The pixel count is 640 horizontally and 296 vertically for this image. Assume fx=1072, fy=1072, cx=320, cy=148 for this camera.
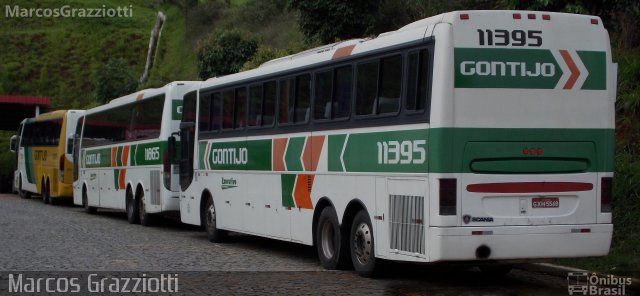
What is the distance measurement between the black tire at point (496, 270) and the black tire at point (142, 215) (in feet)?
37.2

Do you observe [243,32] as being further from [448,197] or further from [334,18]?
[448,197]

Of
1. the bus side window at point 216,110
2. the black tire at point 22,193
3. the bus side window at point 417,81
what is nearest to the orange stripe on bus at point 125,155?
the bus side window at point 216,110

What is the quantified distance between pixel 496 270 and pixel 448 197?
9.19 feet

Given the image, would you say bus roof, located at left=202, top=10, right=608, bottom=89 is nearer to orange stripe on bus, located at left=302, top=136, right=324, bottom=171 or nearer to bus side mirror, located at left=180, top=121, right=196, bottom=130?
orange stripe on bus, located at left=302, top=136, right=324, bottom=171

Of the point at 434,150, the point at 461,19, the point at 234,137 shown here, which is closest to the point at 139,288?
the point at 434,150

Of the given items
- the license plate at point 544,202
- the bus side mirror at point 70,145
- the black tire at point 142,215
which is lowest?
the black tire at point 142,215

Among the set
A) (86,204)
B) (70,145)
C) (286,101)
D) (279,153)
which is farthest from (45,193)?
(286,101)

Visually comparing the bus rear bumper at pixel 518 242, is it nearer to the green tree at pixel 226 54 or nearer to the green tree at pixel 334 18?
the green tree at pixel 334 18

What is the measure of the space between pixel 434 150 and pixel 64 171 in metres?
24.1

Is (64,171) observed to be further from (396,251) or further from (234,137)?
(396,251)

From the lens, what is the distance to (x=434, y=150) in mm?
11094

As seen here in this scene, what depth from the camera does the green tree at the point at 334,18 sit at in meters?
34.4

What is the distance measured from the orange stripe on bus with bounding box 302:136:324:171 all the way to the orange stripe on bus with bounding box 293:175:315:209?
0.15m

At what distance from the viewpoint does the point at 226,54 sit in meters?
42.2
